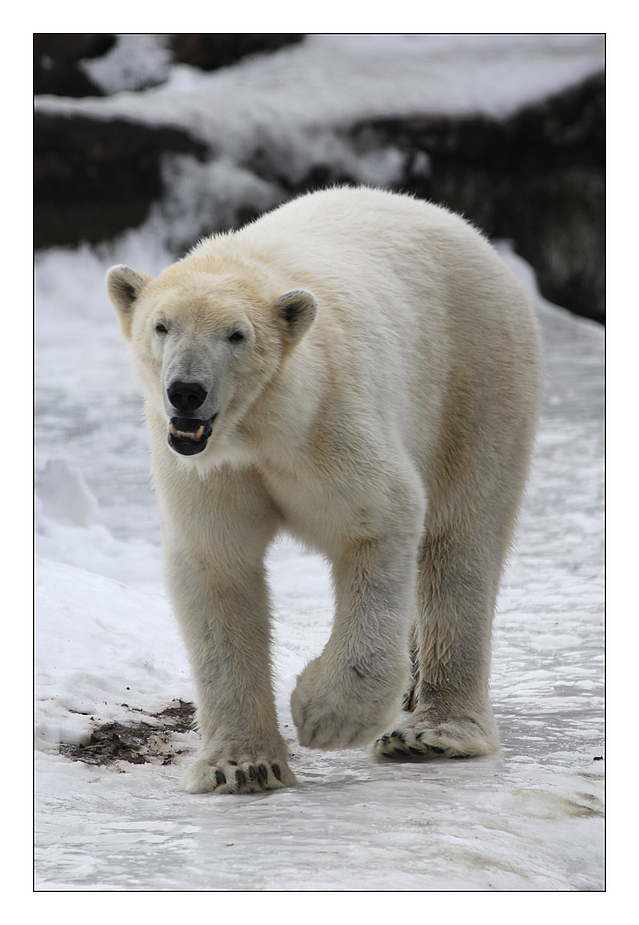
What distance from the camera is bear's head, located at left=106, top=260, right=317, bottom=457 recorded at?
313 centimetres

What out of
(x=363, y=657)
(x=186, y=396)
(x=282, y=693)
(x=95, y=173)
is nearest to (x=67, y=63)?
(x=95, y=173)

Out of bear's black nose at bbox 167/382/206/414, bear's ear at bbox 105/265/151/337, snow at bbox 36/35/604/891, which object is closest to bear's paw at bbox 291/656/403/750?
snow at bbox 36/35/604/891

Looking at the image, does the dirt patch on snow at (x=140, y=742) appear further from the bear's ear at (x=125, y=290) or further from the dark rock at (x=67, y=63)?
the dark rock at (x=67, y=63)

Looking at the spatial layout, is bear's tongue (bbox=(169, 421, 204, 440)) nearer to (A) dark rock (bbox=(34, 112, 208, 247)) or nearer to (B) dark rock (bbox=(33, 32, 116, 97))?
(A) dark rock (bbox=(34, 112, 208, 247))

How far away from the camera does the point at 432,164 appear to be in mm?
13398

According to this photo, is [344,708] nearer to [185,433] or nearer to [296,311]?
[185,433]

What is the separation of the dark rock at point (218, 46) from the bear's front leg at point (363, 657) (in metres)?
11.0

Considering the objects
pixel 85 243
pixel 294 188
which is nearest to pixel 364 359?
pixel 85 243

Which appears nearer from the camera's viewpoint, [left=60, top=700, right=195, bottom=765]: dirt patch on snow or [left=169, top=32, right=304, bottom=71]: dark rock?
[left=60, top=700, right=195, bottom=765]: dirt patch on snow

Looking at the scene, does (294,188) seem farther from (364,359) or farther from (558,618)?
(364,359)

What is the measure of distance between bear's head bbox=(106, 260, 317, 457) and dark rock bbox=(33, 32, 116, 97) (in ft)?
34.5

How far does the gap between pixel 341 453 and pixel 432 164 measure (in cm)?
1062

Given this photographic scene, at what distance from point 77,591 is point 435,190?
9.54 m

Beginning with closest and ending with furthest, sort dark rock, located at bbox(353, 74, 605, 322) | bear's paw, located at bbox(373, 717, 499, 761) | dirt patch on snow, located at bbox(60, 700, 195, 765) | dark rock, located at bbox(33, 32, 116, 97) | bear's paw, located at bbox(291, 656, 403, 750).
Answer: bear's paw, located at bbox(291, 656, 403, 750), dirt patch on snow, located at bbox(60, 700, 195, 765), bear's paw, located at bbox(373, 717, 499, 761), dark rock, located at bbox(33, 32, 116, 97), dark rock, located at bbox(353, 74, 605, 322)
